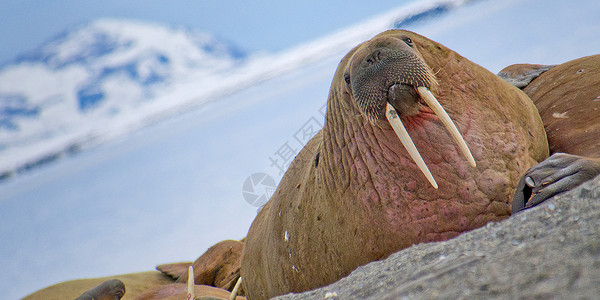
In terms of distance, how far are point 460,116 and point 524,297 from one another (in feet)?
4.84

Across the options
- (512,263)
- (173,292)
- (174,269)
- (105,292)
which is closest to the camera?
(512,263)

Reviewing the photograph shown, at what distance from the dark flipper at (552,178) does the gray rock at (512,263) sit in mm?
345

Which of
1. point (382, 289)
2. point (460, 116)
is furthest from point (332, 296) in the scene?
point (460, 116)

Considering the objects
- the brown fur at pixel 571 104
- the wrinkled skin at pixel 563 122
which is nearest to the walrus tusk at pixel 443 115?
the wrinkled skin at pixel 563 122

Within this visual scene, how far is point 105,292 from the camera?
379cm

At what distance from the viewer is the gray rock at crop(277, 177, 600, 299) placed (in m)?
0.92

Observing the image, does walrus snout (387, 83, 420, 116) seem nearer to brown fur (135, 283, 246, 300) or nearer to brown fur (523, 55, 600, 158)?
brown fur (523, 55, 600, 158)

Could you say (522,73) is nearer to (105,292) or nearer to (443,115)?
(443,115)

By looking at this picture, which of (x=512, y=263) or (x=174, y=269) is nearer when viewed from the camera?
(x=512, y=263)

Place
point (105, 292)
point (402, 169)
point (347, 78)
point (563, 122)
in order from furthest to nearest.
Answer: point (105, 292) < point (563, 122) < point (347, 78) < point (402, 169)

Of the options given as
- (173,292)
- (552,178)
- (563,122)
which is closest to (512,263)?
(552,178)

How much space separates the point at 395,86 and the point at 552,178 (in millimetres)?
722

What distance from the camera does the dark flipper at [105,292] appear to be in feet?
12.2

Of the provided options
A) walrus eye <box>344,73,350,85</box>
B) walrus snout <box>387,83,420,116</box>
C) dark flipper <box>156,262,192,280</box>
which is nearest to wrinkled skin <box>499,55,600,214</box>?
walrus snout <box>387,83,420,116</box>
